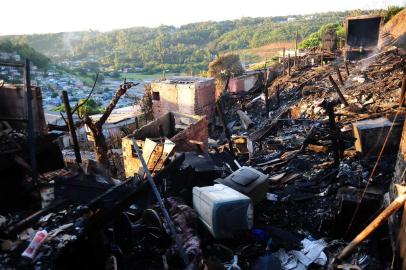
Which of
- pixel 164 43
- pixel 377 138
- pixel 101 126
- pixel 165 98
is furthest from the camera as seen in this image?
pixel 164 43

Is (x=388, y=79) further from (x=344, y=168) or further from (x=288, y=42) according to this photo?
(x=288, y=42)

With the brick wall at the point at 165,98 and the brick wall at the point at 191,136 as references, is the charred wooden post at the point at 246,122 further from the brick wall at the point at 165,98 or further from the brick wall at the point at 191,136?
the brick wall at the point at 165,98

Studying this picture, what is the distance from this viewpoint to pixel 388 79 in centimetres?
1244

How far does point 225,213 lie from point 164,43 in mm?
68002

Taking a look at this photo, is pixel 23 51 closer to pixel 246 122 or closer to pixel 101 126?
pixel 246 122

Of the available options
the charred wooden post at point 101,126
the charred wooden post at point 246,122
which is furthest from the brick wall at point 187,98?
the charred wooden post at point 101,126

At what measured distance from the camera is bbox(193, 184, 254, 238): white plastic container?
4656mm

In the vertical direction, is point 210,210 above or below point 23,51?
below

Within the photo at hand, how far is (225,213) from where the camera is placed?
4672 millimetres

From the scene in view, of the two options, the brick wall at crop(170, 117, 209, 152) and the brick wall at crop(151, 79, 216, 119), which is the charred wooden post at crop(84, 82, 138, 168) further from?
the brick wall at crop(151, 79, 216, 119)

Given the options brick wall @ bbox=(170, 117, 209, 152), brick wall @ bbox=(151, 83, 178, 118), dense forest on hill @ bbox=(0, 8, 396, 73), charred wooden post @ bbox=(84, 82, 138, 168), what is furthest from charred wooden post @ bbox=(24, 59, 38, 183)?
dense forest on hill @ bbox=(0, 8, 396, 73)

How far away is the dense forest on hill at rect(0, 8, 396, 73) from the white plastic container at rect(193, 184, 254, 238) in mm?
→ 48203

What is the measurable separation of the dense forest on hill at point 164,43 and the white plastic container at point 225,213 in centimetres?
4820

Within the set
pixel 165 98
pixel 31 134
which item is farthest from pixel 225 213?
pixel 165 98
